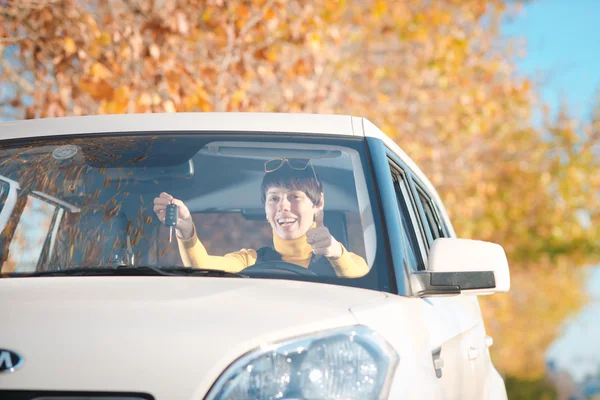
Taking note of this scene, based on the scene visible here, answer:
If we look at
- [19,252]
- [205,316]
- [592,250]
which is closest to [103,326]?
[205,316]

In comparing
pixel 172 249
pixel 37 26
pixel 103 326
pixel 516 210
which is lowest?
pixel 103 326

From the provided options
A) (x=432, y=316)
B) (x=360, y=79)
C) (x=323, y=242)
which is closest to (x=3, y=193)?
(x=323, y=242)

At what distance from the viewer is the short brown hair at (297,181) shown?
11.5 ft

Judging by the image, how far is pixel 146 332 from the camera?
2.49 m

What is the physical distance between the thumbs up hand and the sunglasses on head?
0.71ft

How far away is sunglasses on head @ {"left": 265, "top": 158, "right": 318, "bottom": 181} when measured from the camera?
3.52m

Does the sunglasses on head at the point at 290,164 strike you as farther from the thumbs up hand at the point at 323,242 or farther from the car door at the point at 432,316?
the car door at the point at 432,316

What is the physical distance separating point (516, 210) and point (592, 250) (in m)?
6.03

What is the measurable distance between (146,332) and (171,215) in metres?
1.03

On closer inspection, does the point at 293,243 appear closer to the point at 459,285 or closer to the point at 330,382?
the point at 459,285

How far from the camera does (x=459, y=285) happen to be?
9.84ft

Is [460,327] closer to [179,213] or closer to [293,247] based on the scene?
[293,247]

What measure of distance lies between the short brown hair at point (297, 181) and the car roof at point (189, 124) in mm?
132

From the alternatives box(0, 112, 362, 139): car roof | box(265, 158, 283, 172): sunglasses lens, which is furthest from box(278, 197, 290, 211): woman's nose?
box(0, 112, 362, 139): car roof
